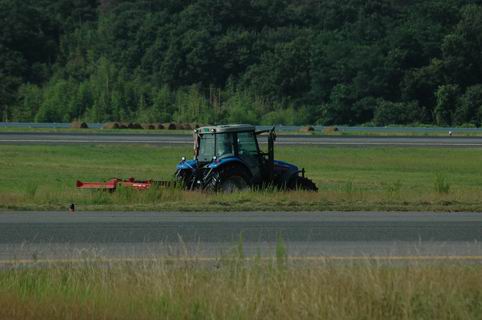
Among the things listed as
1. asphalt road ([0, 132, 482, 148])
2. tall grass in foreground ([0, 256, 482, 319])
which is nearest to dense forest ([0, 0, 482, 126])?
asphalt road ([0, 132, 482, 148])

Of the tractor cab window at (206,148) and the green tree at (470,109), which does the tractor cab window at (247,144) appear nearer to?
the tractor cab window at (206,148)

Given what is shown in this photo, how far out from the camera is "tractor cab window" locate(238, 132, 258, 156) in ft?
75.9

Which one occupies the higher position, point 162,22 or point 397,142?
point 162,22

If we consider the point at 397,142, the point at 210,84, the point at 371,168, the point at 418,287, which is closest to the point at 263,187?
the point at 418,287

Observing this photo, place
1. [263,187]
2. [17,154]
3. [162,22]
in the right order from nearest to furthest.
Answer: [263,187], [17,154], [162,22]

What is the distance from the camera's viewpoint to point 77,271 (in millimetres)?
11047

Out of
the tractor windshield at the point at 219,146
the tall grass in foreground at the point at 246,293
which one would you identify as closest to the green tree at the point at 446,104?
the tractor windshield at the point at 219,146

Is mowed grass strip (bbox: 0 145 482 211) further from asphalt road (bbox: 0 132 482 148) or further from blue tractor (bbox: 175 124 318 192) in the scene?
asphalt road (bbox: 0 132 482 148)

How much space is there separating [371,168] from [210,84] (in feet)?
182

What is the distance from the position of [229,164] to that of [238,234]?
23.0ft

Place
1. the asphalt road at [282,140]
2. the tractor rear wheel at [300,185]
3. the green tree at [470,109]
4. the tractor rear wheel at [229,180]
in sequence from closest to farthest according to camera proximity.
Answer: the tractor rear wheel at [229,180] < the tractor rear wheel at [300,185] < the asphalt road at [282,140] < the green tree at [470,109]

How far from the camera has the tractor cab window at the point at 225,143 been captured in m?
23.0

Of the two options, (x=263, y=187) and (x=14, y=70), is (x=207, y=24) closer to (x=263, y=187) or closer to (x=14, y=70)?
(x=14, y=70)

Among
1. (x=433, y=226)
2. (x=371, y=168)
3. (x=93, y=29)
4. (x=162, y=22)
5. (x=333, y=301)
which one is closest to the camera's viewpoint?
(x=333, y=301)
